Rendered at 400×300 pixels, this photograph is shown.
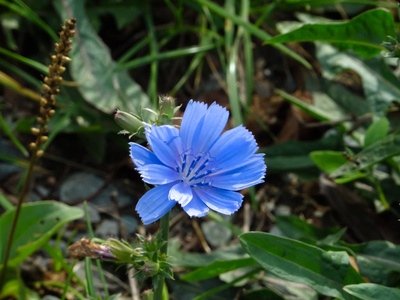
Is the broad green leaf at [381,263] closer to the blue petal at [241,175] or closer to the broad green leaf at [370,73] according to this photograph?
the broad green leaf at [370,73]

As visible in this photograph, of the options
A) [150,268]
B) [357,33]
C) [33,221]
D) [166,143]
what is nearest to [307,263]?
[150,268]

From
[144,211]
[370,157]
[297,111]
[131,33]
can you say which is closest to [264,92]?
[297,111]

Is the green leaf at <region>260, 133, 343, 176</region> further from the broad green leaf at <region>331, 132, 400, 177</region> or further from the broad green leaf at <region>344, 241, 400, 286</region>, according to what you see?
the broad green leaf at <region>344, 241, 400, 286</region>

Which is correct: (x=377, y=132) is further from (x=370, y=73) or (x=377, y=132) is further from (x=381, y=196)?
(x=370, y=73)

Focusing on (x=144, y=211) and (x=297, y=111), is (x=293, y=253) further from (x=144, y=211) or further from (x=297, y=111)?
(x=297, y=111)

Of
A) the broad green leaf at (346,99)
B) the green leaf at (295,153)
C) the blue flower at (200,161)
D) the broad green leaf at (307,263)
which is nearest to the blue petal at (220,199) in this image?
the blue flower at (200,161)

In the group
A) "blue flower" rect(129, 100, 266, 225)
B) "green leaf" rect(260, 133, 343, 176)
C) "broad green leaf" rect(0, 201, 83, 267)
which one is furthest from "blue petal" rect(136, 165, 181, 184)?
"green leaf" rect(260, 133, 343, 176)
